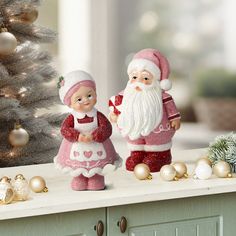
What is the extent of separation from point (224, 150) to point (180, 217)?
0.81 ft

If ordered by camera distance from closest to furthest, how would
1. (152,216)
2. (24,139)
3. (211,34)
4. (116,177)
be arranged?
1. (152,216)
2. (116,177)
3. (24,139)
4. (211,34)

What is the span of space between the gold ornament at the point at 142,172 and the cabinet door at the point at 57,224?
193mm

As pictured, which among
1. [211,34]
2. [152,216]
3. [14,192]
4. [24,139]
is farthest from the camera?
[211,34]

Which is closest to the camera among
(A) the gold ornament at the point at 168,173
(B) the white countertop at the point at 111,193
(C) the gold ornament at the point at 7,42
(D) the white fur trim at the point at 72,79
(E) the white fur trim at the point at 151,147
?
(B) the white countertop at the point at 111,193

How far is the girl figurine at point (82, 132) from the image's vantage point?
188cm

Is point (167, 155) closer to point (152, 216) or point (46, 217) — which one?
point (152, 216)

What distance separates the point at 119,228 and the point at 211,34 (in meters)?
3.58

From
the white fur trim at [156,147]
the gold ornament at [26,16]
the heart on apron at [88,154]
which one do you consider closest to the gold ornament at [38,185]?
the heart on apron at [88,154]

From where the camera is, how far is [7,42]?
2.79 metres

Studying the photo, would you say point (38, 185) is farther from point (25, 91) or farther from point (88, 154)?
point (25, 91)

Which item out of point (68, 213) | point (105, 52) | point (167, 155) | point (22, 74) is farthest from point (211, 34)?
point (68, 213)

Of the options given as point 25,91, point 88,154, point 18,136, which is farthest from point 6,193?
point 25,91

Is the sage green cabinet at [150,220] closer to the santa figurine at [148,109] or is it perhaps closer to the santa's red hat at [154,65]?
the santa figurine at [148,109]

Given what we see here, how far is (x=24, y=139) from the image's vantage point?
288 cm
